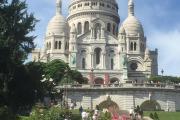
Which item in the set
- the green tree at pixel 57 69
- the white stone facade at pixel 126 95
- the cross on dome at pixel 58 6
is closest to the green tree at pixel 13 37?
the white stone facade at pixel 126 95

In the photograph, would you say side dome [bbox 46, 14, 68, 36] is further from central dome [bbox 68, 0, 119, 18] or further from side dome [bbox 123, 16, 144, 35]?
side dome [bbox 123, 16, 144, 35]

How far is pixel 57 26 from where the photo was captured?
101m

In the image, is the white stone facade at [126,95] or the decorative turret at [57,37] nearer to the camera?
the white stone facade at [126,95]

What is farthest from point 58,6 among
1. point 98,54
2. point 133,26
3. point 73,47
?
point 98,54

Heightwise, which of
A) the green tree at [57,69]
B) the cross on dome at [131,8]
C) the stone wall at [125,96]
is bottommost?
the stone wall at [125,96]

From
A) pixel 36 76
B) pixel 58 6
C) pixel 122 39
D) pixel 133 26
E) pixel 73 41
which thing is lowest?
pixel 36 76

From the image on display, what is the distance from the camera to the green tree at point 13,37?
1271 inches

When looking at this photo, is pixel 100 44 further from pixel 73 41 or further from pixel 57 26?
pixel 57 26

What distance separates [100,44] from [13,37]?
2456 inches

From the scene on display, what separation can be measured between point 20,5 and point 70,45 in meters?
→ 59.6

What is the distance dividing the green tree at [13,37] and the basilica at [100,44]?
50.9 meters

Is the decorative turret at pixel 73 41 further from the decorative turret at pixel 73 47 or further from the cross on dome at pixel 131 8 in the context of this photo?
the cross on dome at pixel 131 8

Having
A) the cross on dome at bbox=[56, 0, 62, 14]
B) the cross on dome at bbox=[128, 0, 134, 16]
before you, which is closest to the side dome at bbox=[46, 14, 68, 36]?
the cross on dome at bbox=[56, 0, 62, 14]

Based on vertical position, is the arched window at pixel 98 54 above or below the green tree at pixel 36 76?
above
